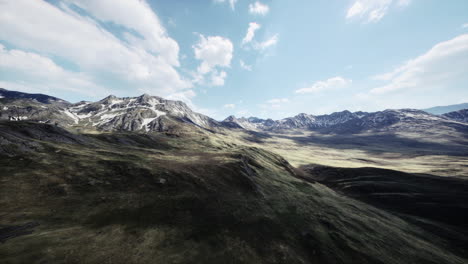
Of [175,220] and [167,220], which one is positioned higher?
[167,220]

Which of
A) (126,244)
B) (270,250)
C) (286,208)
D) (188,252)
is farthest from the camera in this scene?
(286,208)

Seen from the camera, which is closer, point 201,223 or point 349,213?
point 201,223

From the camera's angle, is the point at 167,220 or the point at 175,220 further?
the point at 175,220

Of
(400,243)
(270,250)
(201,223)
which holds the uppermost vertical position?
(201,223)

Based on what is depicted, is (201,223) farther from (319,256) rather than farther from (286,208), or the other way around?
(286,208)

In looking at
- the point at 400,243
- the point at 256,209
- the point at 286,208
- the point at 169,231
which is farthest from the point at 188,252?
the point at 400,243

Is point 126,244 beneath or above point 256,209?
above

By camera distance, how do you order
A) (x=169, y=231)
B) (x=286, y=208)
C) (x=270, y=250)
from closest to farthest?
(x=169, y=231), (x=270, y=250), (x=286, y=208)
